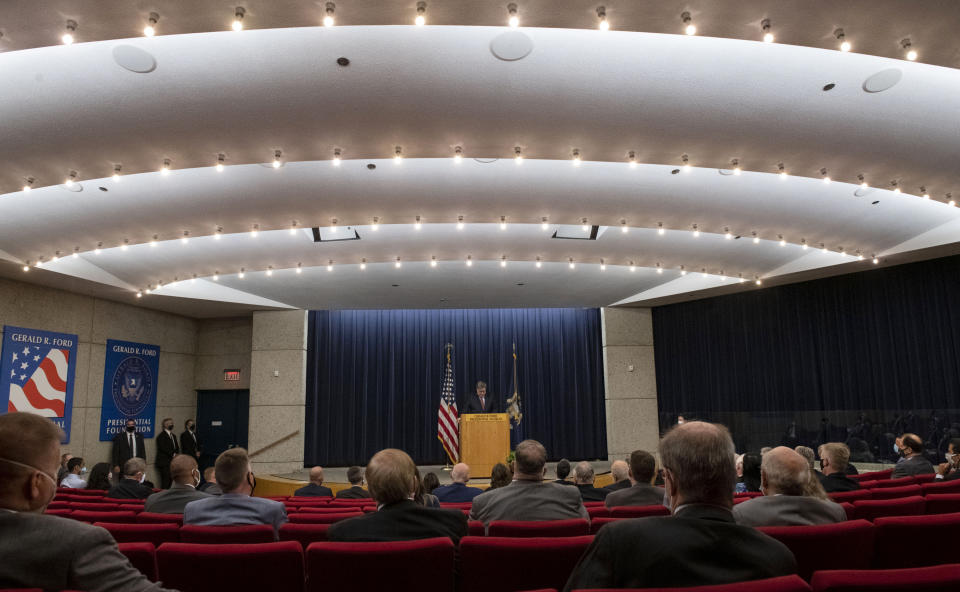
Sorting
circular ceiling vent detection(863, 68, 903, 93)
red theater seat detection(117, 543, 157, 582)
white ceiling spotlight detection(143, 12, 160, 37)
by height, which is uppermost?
circular ceiling vent detection(863, 68, 903, 93)

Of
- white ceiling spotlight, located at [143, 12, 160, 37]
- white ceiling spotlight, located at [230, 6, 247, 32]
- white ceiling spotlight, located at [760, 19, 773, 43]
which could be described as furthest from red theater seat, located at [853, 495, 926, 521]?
white ceiling spotlight, located at [143, 12, 160, 37]

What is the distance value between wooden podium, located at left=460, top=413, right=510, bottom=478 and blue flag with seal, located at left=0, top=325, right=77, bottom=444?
7.57 metres

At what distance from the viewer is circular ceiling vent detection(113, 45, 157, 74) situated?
5.20 metres

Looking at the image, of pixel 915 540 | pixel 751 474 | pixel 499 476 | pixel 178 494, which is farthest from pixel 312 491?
pixel 915 540

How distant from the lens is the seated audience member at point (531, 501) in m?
3.40

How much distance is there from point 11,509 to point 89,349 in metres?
13.0

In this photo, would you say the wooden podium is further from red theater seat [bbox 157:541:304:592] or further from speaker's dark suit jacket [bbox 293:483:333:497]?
red theater seat [bbox 157:541:304:592]

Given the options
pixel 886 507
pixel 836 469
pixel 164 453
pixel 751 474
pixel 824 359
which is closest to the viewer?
pixel 886 507

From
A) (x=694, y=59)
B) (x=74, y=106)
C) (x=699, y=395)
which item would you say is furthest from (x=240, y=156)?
(x=699, y=395)

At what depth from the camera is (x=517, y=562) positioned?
83.9 inches

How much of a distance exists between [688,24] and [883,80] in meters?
2.79

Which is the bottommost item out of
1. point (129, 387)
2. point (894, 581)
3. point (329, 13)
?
point (894, 581)

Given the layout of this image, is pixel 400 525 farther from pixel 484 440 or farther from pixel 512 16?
pixel 484 440

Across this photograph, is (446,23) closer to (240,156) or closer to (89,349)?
(240,156)
